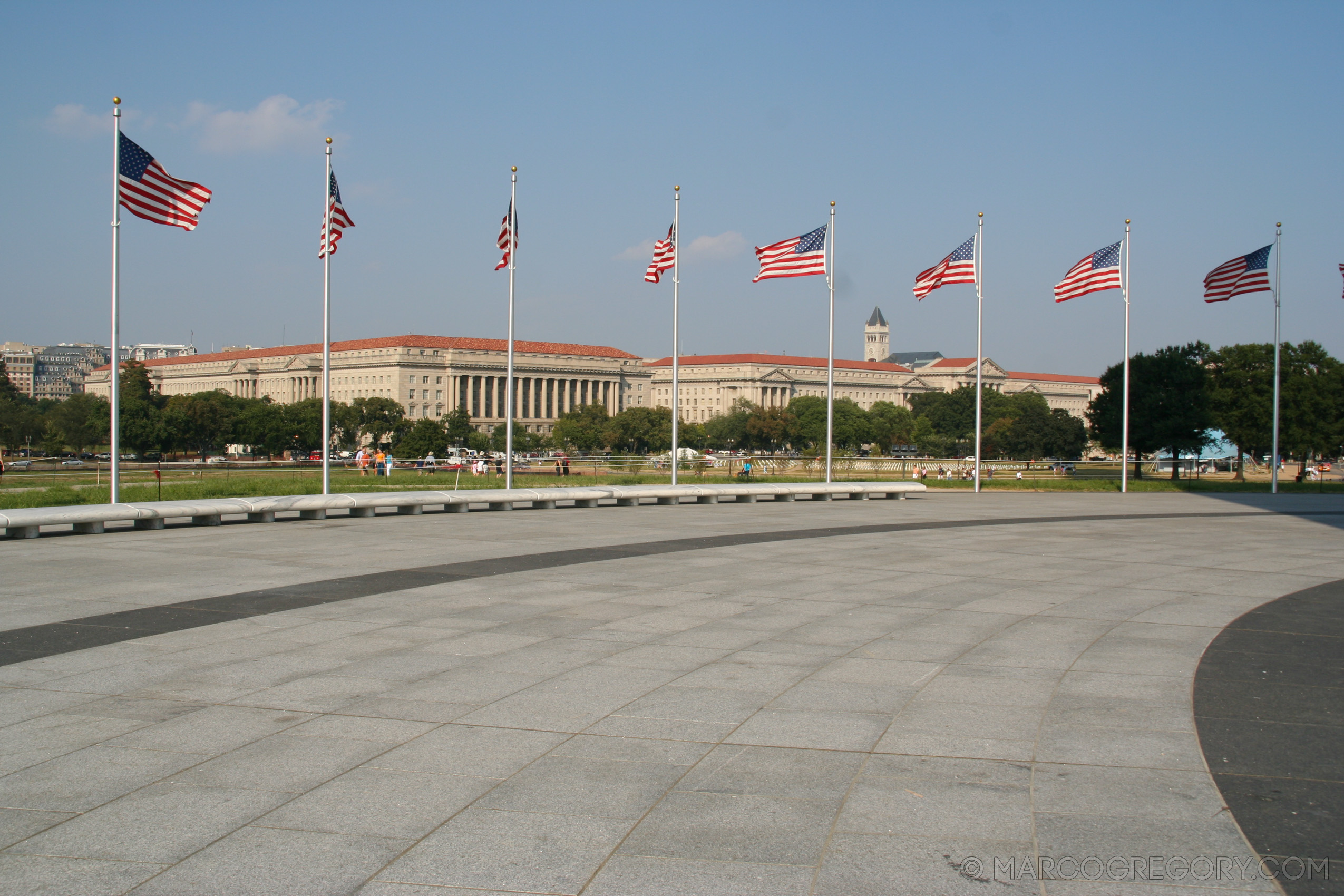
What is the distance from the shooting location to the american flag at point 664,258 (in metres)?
35.6

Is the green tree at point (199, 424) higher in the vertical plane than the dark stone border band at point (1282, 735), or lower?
higher

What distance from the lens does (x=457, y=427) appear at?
12325 cm

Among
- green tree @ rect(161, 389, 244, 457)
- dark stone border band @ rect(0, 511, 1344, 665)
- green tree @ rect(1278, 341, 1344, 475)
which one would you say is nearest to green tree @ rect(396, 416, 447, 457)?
green tree @ rect(161, 389, 244, 457)

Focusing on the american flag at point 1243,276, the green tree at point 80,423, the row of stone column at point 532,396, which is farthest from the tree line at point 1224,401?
the row of stone column at point 532,396

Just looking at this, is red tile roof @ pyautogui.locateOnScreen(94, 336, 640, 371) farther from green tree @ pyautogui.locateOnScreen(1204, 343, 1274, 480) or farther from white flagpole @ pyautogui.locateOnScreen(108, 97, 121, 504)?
white flagpole @ pyautogui.locateOnScreen(108, 97, 121, 504)

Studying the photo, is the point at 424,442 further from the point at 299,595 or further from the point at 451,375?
the point at 299,595

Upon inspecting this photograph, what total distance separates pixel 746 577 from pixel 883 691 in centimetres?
703

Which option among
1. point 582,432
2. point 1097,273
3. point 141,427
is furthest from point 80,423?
point 1097,273

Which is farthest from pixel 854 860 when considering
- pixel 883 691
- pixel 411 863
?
pixel 883 691

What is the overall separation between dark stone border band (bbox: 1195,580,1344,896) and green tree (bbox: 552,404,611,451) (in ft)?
406

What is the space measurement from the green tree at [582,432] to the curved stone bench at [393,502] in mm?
97762

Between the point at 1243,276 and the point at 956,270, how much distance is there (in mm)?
12848

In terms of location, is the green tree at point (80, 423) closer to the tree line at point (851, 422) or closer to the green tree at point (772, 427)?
the tree line at point (851, 422)

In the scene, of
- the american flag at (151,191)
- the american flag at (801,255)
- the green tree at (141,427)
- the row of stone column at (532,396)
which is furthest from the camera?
the row of stone column at (532,396)
